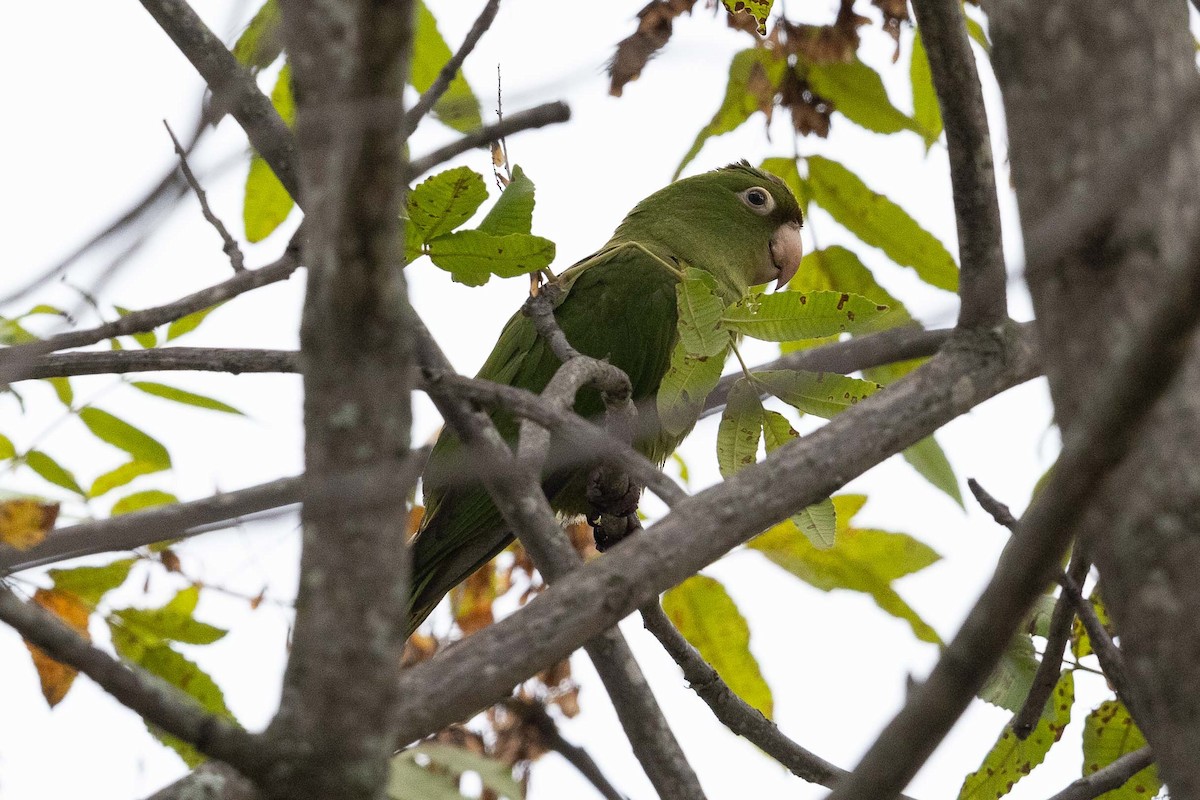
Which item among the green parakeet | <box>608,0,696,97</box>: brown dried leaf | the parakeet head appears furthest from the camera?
the parakeet head

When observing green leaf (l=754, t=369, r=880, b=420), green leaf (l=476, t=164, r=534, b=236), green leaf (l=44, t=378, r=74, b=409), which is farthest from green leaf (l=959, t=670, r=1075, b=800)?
green leaf (l=44, t=378, r=74, b=409)

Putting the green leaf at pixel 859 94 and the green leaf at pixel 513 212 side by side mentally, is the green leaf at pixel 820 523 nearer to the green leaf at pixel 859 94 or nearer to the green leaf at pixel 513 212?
the green leaf at pixel 513 212

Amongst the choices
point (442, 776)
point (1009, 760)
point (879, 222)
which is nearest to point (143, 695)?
point (442, 776)

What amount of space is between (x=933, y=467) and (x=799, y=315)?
0.61 m

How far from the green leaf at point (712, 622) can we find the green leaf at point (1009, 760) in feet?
1.84

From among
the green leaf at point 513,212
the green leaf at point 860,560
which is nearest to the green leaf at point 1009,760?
the green leaf at point 860,560

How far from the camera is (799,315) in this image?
6.21 ft

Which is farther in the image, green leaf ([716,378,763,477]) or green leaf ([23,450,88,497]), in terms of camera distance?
green leaf ([23,450,88,497])

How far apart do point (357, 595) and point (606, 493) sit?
174cm

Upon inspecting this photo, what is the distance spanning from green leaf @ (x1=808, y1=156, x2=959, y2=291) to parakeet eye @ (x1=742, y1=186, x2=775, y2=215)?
1489mm

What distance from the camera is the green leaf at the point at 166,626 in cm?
202

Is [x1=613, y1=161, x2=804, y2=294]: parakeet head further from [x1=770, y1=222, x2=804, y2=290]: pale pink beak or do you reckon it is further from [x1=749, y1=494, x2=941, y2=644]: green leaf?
[x1=749, y1=494, x2=941, y2=644]: green leaf

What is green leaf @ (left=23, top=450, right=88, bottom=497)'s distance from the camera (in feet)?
7.72

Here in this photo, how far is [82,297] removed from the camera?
1342 millimetres
